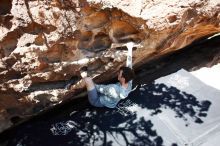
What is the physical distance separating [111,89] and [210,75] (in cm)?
260

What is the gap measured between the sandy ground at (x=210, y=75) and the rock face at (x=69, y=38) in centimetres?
127

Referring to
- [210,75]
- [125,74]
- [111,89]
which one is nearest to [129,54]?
[125,74]

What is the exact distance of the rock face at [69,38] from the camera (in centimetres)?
580

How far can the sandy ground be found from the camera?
298 inches

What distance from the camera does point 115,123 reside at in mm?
6199

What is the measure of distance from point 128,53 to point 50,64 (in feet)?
5.25

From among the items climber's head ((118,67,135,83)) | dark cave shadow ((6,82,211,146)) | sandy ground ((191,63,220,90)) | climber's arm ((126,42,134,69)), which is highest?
climber's arm ((126,42,134,69))

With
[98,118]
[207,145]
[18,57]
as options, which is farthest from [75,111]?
[207,145]

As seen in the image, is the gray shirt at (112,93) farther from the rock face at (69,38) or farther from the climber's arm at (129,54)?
the climber's arm at (129,54)

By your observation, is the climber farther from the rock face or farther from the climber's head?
the rock face

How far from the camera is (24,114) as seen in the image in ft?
21.0

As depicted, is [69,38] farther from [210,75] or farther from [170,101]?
[210,75]

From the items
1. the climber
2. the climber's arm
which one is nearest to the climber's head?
the climber

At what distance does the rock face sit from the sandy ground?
1273mm
